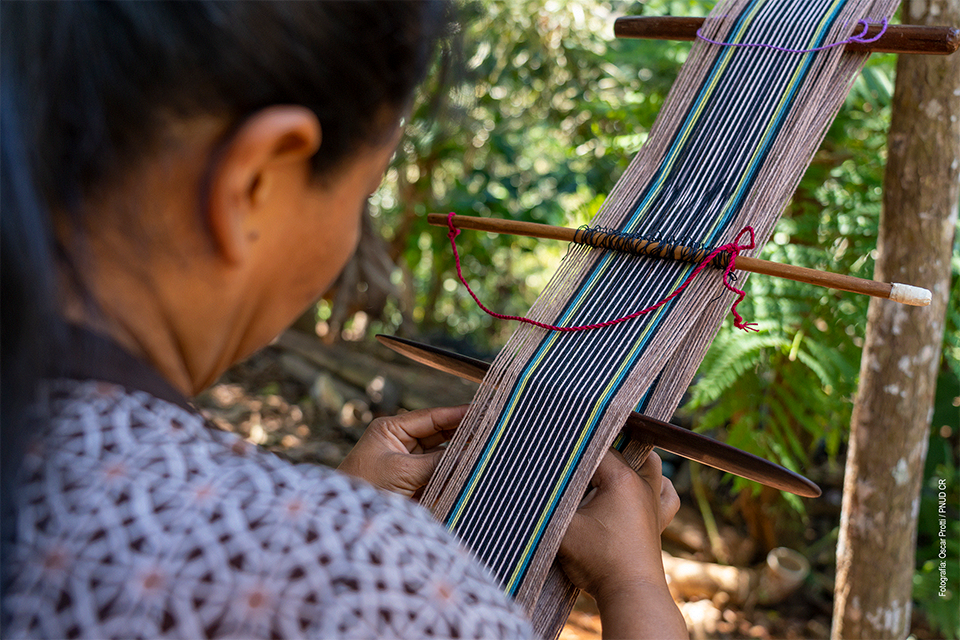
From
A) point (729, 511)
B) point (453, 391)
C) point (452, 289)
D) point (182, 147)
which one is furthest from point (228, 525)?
point (452, 289)

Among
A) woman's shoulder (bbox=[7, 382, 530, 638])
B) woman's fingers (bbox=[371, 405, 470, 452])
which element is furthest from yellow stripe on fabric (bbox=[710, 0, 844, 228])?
woman's shoulder (bbox=[7, 382, 530, 638])

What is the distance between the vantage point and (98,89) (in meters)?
0.41

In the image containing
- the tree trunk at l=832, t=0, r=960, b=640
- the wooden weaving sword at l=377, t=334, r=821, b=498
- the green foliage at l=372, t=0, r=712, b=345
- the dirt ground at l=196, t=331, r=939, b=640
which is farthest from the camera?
the green foliage at l=372, t=0, r=712, b=345

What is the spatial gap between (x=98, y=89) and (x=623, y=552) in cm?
70

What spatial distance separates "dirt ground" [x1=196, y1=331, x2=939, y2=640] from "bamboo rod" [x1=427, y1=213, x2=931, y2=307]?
1080 mm

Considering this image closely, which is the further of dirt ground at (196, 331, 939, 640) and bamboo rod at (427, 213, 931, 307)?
dirt ground at (196, 331, 939, 640)

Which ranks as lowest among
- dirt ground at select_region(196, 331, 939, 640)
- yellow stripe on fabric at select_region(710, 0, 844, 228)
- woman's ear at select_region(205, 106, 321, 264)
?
dirt ground at select_region(196, 331, 939, 640)

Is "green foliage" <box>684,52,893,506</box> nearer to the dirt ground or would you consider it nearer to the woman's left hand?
the dirt ground

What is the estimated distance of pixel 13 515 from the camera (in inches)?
16.0

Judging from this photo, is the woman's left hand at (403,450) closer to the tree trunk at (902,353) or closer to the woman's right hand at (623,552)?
Result: the woman's right hand at (623,552)

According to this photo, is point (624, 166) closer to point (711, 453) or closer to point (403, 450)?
point (403, 450)

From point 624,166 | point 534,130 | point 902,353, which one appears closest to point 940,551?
point 902,353

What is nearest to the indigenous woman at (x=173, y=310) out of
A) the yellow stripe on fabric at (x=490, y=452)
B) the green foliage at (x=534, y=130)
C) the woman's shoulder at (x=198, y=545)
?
the woman's shoulder at (x=198, y=545)

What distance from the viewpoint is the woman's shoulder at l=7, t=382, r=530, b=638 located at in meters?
0.40
